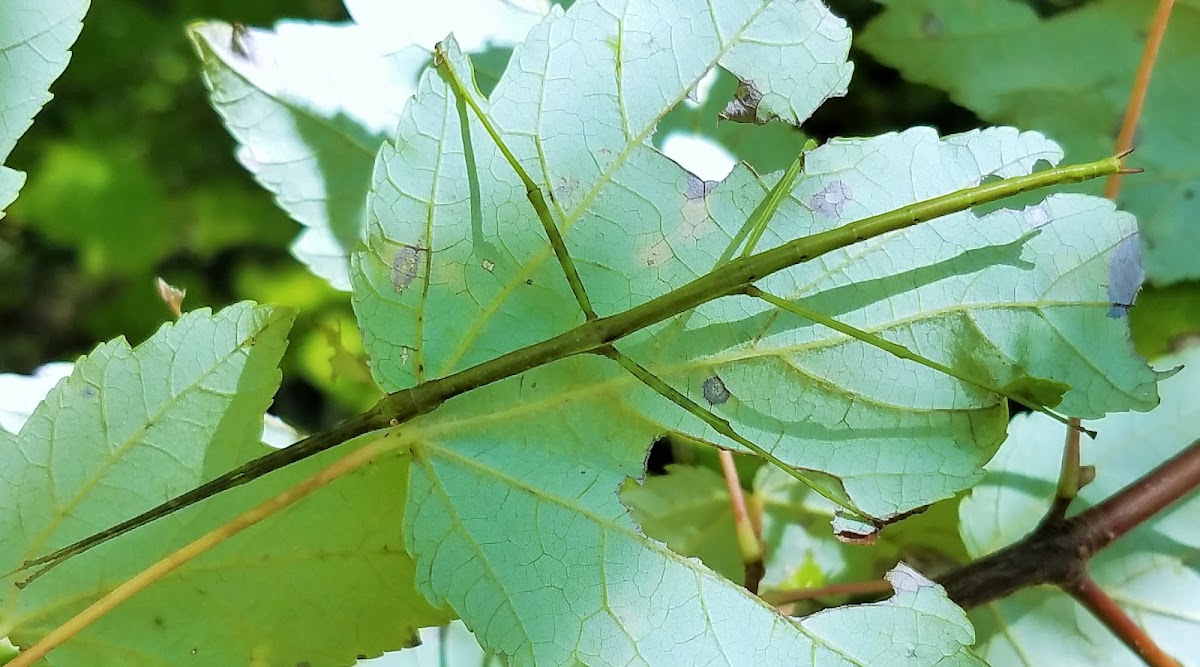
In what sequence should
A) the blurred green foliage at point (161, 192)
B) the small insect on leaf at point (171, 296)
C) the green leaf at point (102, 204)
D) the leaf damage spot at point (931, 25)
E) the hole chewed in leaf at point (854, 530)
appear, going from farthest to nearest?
the green leaf at point (102, 204) < the blurred green foliage at point (161, 192) < the leaf damage spot at point (931, 25) < the small insect on leaf at point (171, 296) < the hole chewed in leaf at point (854, 530)

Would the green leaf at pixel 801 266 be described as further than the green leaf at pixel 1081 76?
No

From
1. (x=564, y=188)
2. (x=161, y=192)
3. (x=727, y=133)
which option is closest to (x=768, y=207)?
(x=564, y=188)

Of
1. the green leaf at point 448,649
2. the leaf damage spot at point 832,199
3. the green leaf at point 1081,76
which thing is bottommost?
the green leaf at point 448,649

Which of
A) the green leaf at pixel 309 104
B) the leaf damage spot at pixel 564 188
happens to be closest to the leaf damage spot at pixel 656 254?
the leaf damage spot at pixel 564 188

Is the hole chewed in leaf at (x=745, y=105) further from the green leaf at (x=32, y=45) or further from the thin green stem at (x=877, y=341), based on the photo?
the green leaf at (x=32, y=45)

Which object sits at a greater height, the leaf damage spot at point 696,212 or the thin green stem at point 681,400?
the leaf damage spot at point 696,212

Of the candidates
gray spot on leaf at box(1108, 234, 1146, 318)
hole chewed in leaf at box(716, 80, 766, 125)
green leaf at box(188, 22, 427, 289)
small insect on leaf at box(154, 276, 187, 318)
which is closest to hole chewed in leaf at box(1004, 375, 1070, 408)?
gray spot on leaf at box(1108, 234, 1146, 318)
